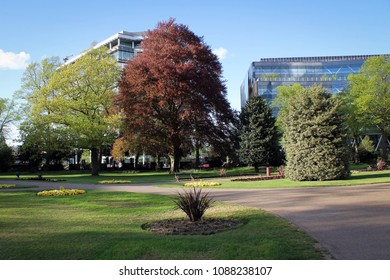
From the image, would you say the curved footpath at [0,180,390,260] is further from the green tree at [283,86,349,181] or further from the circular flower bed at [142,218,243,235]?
the green tree at [283,86,349,181]

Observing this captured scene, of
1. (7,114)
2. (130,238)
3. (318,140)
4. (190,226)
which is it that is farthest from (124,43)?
(130,238)

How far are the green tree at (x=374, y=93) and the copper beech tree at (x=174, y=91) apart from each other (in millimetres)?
17820

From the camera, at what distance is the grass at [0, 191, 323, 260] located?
19.8 ft

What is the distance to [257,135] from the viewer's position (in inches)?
1492

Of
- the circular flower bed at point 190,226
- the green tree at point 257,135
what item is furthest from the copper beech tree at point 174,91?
the circular flower bed at point 190,226

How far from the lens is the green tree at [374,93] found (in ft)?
143

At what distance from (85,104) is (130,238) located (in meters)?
32.7

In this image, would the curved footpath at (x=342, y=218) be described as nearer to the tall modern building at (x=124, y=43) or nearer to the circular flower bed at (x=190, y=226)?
the circular flower bed at (x=190, y=226)

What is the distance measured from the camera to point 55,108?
3719 cm

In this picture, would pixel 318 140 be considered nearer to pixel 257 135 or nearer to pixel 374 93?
pixel 257 135

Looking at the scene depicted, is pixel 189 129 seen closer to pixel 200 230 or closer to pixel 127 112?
pixel 127 112

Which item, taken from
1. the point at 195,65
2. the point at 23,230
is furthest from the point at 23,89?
the point at 23,230

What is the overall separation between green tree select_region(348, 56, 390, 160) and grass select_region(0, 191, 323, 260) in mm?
38265

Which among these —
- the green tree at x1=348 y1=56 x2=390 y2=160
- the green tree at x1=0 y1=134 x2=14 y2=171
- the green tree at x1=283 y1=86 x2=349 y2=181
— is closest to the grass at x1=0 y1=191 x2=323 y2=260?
the green tree at x1=283 y1=86 x2=349 y2=181
